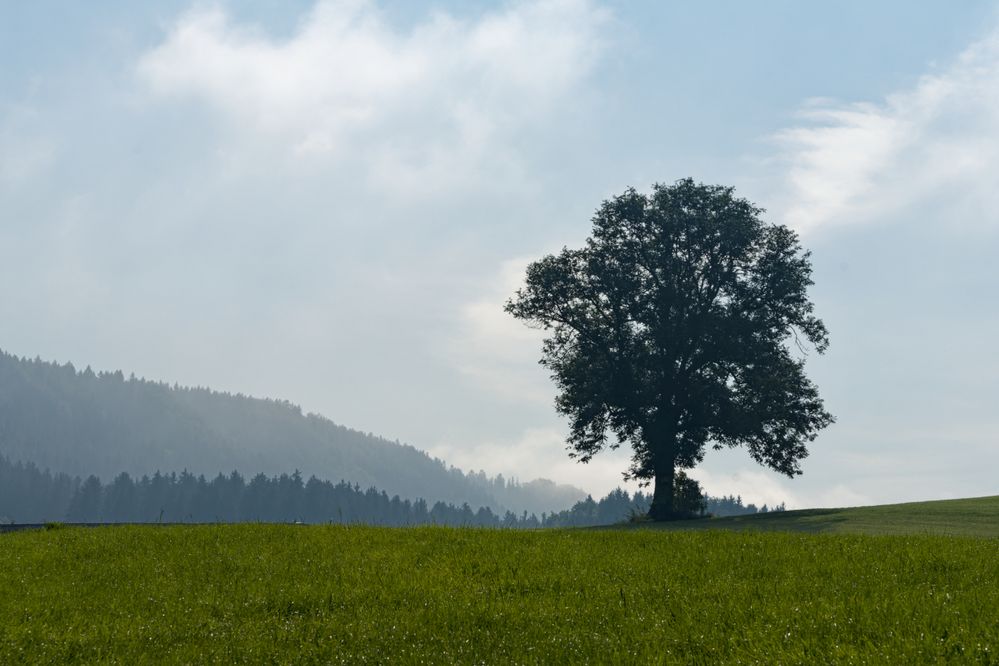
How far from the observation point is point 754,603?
13750 mm

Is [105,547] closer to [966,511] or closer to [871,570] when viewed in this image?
[871,570]

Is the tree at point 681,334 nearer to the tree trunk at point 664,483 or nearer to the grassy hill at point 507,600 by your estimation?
the tree trunk at point 664,483

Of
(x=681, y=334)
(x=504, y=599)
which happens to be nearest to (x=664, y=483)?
(x=681, y=334)

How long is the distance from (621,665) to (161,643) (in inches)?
278

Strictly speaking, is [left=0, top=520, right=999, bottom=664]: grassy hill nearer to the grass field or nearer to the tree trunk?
the grass field

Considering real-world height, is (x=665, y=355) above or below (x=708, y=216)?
below

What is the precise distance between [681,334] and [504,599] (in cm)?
3502

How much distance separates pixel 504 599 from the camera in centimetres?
1518

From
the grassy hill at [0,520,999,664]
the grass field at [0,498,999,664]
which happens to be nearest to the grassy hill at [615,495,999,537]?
the grass field at [0,498,999,664]

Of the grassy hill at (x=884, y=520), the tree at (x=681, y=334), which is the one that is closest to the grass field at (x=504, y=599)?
the grassy hill at (x=884, y=520)

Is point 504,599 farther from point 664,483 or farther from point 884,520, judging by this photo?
point 664,483

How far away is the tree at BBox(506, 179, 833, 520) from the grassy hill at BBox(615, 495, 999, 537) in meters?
5.14

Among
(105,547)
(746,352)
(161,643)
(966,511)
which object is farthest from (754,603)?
(746,352)

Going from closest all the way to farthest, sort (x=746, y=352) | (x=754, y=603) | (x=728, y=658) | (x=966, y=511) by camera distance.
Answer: (x=728, y=658) < (x=754, y=603) < (x=966, y=511) < (x=746, y=352)
